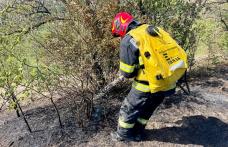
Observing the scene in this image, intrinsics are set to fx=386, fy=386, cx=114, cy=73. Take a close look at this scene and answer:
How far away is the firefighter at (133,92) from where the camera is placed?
5074 millimetres

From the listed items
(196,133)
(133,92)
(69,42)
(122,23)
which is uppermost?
(122,23)

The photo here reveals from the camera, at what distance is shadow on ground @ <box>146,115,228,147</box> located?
5.84 meters

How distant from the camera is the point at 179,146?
5684 millimetres

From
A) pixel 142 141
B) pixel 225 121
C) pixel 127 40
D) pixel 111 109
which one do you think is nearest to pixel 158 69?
pixel 127 40

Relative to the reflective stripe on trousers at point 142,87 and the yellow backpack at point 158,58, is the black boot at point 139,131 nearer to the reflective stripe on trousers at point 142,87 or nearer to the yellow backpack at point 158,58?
the reflective stripe on trousers at point 142,87

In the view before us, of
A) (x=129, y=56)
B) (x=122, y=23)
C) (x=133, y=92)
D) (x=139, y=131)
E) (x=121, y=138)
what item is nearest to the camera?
(x=129, y=56)

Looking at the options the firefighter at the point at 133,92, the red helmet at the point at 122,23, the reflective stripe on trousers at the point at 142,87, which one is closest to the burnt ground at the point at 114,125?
the firefighter at the point at 133,92

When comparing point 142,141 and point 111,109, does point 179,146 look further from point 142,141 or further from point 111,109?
point 111,109

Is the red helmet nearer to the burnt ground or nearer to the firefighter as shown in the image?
the firefighter

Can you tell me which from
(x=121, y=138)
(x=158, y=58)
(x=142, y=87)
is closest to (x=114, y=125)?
(x=121, y=138)

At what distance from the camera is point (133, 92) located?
5445 mm

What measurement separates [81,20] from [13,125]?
206 centimetres

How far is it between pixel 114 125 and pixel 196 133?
1289 millimetres

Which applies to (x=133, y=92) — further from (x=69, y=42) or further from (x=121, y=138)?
(x=69, y=42)
